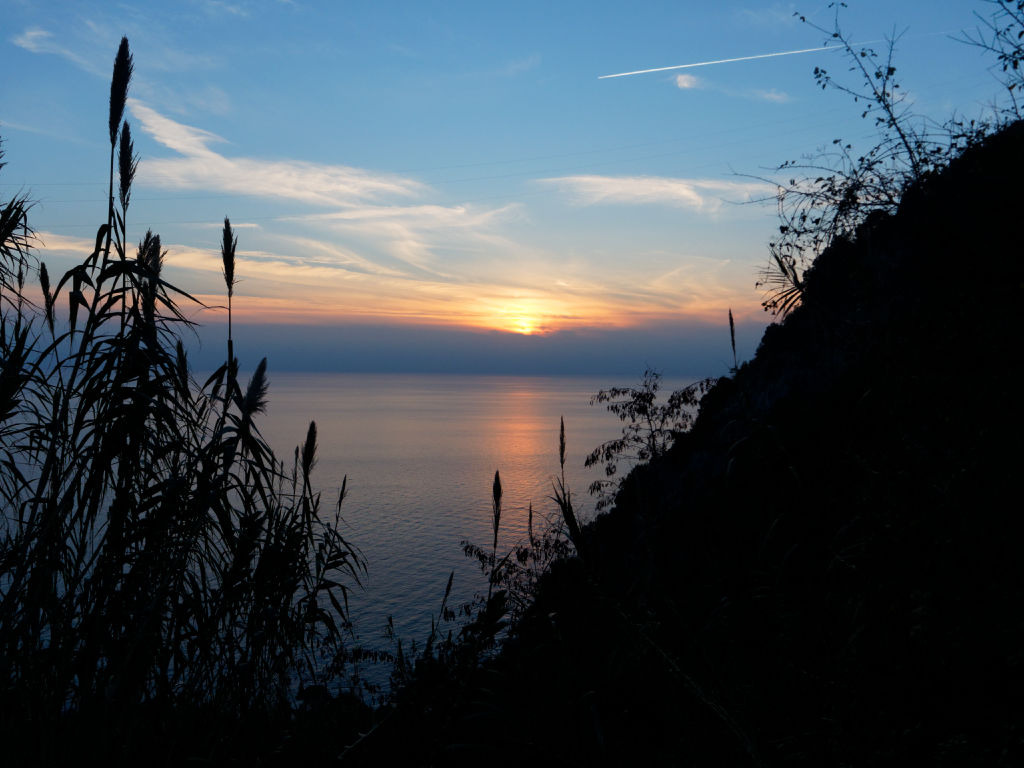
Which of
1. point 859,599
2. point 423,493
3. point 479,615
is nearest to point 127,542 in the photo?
point 479,615

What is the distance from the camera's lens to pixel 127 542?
3.35m

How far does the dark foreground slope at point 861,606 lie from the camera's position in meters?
2.54

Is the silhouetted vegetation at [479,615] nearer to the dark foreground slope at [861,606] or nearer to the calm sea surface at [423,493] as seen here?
the dark foreground slope at [861,606]

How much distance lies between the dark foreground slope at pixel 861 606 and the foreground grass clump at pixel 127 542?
3.33 ft

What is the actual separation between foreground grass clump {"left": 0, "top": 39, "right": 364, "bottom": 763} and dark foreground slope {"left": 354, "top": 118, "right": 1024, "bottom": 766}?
102 cm

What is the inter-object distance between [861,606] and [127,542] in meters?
3.62

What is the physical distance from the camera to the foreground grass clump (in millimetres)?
2906


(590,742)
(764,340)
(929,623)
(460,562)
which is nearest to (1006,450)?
(929,623)

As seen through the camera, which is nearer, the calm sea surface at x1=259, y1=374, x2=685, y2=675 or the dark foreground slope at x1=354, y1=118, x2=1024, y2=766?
the dark foreground slope at x1=354, y1=118, x2=1024, y2=766

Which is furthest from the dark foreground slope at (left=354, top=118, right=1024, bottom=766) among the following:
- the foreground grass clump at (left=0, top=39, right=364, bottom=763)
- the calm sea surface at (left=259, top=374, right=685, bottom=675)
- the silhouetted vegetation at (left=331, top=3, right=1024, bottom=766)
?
the calm sea surface at (left=259, top=374, right=685, bottom=675)

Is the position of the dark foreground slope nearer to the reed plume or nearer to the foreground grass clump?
the foreground grass clump

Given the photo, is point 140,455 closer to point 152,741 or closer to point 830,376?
point 152,741

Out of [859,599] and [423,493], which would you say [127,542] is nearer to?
[859,599]

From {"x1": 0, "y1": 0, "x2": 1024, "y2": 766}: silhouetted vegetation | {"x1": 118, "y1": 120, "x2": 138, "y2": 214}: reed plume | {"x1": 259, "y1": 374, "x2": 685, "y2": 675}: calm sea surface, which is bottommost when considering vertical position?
{"x1": 259, "y1": 374, "x2": 685, "y2": 675}: calm sea surface
